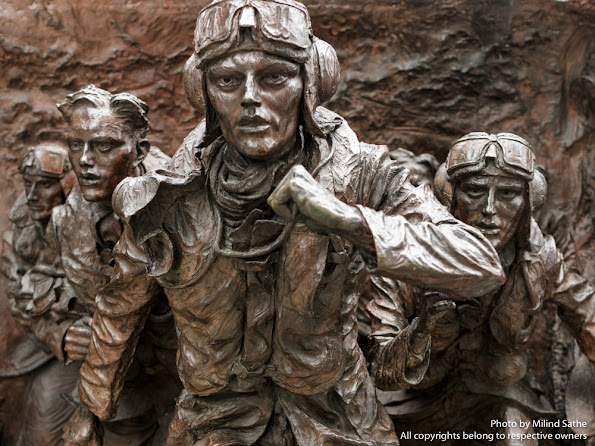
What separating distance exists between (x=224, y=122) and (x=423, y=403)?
1843 millimetres

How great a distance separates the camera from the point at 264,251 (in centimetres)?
270

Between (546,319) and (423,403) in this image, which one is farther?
(546,319)

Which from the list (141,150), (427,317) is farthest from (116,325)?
(427,317)

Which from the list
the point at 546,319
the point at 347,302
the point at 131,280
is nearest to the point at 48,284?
the point at 131,280

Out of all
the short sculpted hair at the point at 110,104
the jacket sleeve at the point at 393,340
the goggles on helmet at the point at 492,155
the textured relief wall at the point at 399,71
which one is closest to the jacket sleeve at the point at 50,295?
the short sculpted hair at the point at 110,104

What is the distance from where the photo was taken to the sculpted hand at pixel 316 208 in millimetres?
2219

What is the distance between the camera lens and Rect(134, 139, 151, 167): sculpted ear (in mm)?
3590

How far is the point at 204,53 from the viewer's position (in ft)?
8.43

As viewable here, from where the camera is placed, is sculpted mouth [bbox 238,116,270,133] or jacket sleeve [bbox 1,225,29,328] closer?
sculpted mouth [bbox 238,116,270,133]

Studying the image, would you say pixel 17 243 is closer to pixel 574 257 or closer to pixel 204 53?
pixel 204 53

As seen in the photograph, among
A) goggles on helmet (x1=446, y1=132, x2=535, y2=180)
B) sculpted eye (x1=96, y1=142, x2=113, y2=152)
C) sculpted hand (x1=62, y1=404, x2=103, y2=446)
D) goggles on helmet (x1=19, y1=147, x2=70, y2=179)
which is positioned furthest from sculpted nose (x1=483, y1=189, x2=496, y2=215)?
goggles on helmet (x1=19, y1=147, x2=70, y2=179)

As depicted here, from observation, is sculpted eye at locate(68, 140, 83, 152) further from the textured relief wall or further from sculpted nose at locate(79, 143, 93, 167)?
the textured relief wall

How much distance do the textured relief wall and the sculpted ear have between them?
1.03 m

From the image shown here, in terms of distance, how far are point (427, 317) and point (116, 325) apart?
1.08 meters
